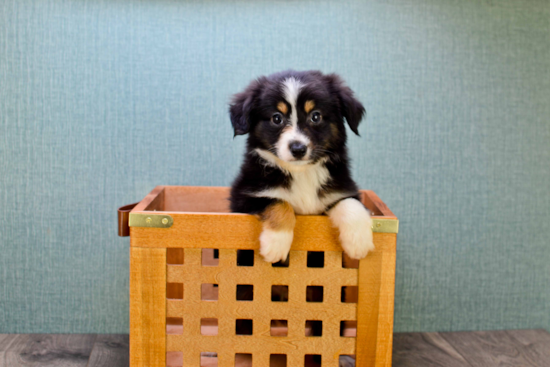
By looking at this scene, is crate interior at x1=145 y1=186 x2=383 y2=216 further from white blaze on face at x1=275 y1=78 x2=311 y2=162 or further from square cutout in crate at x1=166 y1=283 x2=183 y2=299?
white blaze on face at x1=275 y1=78 x2=311 y2=162

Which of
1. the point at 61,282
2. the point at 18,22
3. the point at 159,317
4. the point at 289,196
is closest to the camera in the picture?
the point at 159,317

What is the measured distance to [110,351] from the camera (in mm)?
2164

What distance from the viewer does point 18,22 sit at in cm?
222

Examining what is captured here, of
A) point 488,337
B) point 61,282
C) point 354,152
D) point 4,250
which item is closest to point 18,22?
point 4,250

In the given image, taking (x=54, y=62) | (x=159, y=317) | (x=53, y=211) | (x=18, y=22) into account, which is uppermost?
(x=18, y=22)

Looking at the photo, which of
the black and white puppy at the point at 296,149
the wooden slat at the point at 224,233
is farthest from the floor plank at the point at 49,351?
the black and white puppy at the point at 296,149

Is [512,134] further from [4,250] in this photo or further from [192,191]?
[4,250]

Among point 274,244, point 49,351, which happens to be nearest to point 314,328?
point 274,244

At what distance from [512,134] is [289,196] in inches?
58.7

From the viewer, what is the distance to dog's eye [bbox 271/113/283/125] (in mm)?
1666

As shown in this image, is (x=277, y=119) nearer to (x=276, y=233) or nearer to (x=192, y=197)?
(x=276, y=233)

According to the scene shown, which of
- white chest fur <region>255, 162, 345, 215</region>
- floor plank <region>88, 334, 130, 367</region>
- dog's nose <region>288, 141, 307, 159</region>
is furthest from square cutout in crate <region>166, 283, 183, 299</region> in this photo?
dog's nose <region>288, 141, 307, 159</region>

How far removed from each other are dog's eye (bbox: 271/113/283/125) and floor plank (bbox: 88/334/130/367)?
4.29 ft

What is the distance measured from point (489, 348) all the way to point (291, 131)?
161 centimetres
